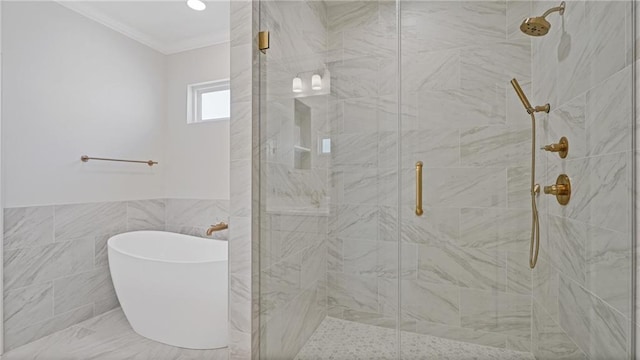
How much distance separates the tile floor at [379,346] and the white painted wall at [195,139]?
1.86 m

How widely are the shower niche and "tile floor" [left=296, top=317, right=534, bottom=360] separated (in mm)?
721

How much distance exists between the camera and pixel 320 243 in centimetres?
151

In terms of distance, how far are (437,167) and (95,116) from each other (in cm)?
272

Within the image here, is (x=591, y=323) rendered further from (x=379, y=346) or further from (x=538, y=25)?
(x=538, y=25)

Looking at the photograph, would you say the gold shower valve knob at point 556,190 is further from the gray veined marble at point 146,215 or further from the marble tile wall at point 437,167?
the gray veined marble at point 146,215

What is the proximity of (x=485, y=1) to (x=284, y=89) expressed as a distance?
92 cm

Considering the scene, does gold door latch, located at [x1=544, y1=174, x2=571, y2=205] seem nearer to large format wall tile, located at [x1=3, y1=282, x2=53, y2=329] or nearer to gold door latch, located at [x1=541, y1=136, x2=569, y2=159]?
gold door latch, located at [x1=541, y1=136, x2=569, y2=159]

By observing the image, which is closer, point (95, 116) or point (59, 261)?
point (59, 261)

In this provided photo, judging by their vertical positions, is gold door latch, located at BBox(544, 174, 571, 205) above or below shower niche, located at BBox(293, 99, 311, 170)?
below

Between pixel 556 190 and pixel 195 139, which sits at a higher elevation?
pixel 195 139

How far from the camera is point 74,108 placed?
2.56m

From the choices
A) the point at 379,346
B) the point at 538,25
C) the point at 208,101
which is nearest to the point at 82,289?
the point at 208,101

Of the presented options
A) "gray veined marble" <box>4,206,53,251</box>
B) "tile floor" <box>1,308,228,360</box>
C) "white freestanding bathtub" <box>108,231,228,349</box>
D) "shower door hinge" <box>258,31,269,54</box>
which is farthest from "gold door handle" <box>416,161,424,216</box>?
"gray veined marble" <box>4,206,53,251</box>

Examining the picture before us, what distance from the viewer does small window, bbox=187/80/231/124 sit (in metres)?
3.21
